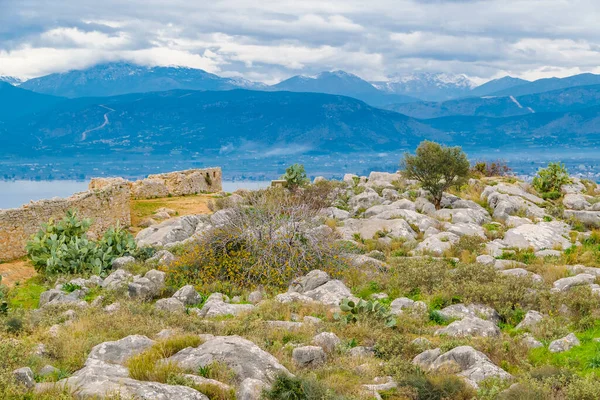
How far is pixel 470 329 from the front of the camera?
454 inches

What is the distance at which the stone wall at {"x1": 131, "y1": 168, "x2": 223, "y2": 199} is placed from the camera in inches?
1310

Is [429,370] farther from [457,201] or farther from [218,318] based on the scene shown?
[457,201]

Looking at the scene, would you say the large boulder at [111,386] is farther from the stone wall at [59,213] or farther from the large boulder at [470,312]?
the stone wall at [59,213]

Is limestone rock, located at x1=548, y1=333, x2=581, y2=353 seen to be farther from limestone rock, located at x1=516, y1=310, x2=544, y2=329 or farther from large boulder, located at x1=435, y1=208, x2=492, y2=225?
large boulder, located at x1=435, y1=208, x2=492, y2=225

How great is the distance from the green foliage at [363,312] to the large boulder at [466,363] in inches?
75.6

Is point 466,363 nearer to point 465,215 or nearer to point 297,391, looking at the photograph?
point 297,391

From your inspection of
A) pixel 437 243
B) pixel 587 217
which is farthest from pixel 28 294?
pixel 587 217

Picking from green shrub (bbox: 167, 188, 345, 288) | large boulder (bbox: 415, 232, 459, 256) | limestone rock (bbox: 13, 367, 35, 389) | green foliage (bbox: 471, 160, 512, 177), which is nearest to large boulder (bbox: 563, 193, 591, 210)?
large boulder (bbox: 415, 232, 459, 256)

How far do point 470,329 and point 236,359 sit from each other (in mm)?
5007

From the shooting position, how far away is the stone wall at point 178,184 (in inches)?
1310

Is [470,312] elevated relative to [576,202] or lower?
lower

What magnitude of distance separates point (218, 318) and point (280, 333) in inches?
93.6

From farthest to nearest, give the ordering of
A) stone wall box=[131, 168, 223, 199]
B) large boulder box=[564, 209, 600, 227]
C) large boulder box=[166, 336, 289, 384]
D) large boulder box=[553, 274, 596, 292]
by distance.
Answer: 1. stone wall box=[131, 168, 223, 199]
2. large boulder box=[564, 209, 600, 227]
3. large boulder box=[553, 274, 596, 292]
4. large boulder box=[166, 336, 289, 384]

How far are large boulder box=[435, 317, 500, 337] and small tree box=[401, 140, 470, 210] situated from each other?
15.3 metres
